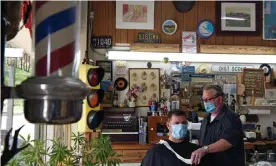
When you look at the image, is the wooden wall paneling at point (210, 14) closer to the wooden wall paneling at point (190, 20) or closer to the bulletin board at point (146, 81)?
the wooden wall paneling at point (190, 20)

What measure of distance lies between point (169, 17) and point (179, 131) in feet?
10.9

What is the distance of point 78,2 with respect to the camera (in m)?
0.87

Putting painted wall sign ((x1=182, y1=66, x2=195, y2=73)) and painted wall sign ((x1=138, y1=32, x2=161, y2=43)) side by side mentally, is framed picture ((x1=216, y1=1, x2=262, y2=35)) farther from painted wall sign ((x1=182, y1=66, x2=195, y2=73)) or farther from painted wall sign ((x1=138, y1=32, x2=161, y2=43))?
painted wall sign ((x1=138, y1=32, x2=161, y2=43))

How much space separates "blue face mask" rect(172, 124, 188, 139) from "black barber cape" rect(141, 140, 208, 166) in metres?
0.07

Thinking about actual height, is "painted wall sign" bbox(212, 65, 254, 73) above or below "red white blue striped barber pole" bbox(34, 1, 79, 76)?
above

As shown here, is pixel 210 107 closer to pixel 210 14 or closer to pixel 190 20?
pixel 190 20

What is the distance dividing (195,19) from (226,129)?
298cm

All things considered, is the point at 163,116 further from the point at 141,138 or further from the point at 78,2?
the point at 78,2

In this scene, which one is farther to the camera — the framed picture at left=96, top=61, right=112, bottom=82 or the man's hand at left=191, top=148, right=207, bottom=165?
the framed picture at left=96, top=61, right=112, bottom=82

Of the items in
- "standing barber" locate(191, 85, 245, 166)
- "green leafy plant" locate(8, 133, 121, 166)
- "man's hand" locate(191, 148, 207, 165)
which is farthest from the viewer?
"standing barber" locate(191, 85, 245, 166)

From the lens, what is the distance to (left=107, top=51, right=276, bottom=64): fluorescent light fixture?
5.61 metres

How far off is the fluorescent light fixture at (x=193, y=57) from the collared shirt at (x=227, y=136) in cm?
220

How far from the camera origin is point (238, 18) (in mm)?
6066

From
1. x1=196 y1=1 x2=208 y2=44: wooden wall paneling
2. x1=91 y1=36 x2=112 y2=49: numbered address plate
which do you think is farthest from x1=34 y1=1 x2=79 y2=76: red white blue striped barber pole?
x1=196 y1=1 x2=208 y2=44: wooden wall paneling
